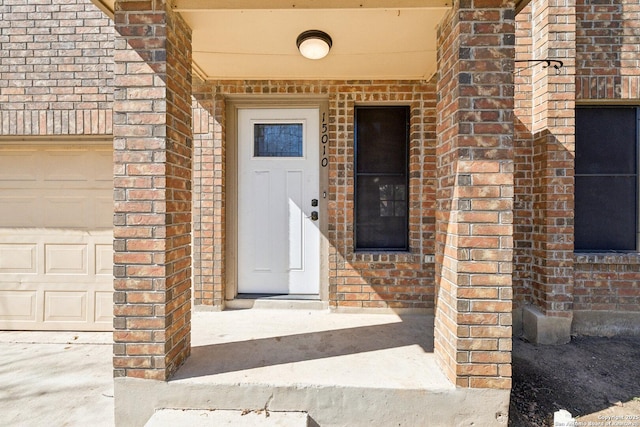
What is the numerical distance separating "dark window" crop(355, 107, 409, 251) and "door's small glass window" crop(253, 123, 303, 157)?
0.65m

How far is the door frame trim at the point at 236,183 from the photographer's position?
3.71 meters

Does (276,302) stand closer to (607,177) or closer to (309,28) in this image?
(309,28)

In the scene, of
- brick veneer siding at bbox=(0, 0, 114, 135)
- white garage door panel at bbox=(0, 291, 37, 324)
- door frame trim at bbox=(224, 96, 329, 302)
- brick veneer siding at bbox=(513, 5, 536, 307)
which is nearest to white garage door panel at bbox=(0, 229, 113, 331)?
white garage door panel at bbox=(0, 291, 37, 324)

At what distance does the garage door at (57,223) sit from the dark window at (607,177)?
4917 millimetres

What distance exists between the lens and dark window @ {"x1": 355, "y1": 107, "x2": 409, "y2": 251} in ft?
12.4

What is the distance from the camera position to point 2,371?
2871mm

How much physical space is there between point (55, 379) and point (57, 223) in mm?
1600

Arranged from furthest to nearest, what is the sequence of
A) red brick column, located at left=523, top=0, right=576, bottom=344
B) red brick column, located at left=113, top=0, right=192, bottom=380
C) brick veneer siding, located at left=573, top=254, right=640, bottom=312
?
1. brick veneer siding, located at left=573, top=254, right=640, bottom=312
2. red brick column, located at left=523, top=0, right=576, bottom=344
3. red brick column, located at left=113, top=0, right=192, bottom=380

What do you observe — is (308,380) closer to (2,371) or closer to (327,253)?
(327,253)

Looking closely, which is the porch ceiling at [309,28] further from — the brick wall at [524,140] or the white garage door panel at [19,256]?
the white garage door panel at [19,256]

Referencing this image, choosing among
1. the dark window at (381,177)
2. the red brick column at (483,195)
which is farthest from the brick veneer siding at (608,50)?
the red brick column at (483,195)

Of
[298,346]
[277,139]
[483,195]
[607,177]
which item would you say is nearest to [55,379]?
[298,346]

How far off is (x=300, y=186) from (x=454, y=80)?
1968 millimetres

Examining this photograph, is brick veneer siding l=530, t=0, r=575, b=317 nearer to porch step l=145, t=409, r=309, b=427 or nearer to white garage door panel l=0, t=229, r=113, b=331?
porch step l=145, t=409, r=309, b=427
